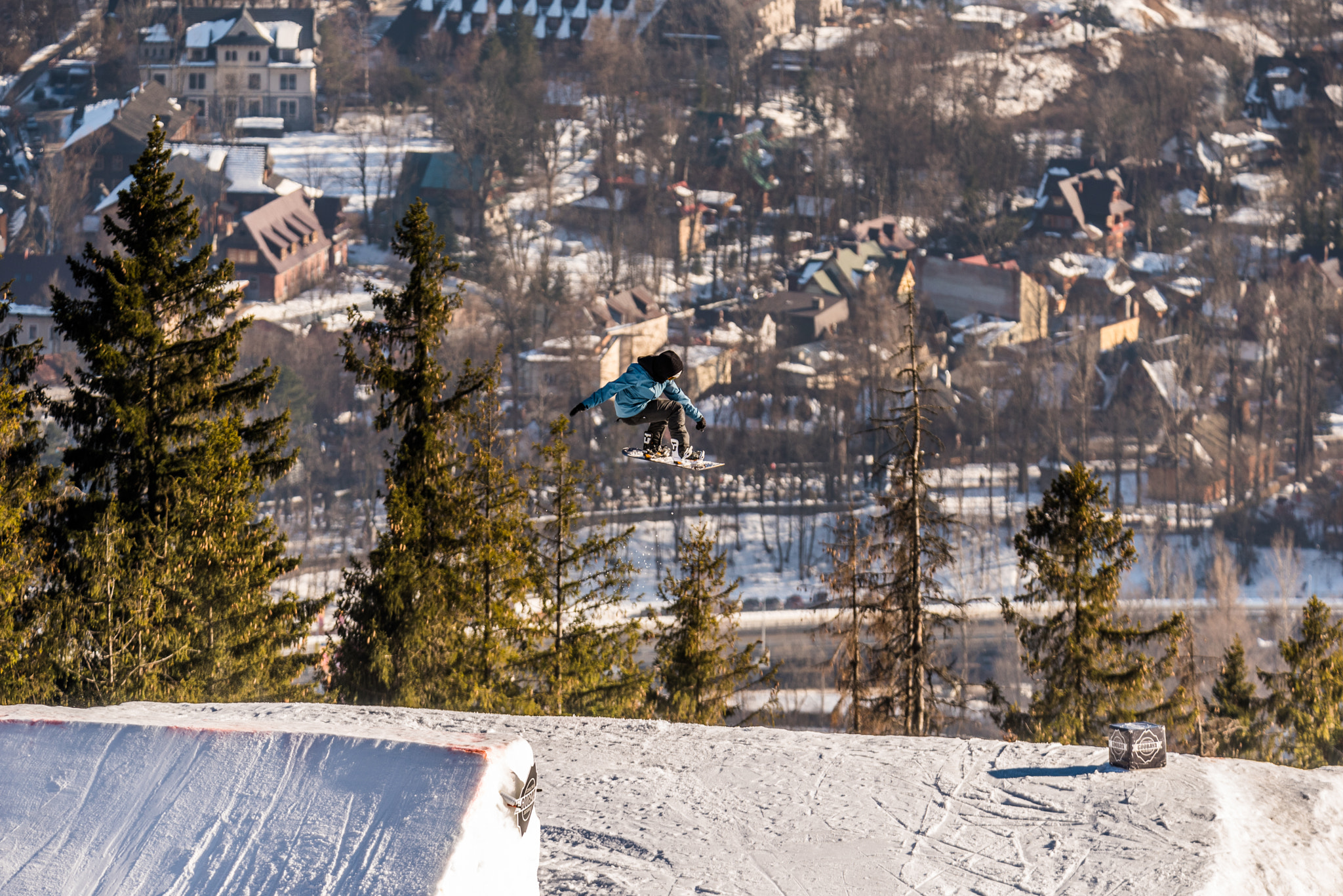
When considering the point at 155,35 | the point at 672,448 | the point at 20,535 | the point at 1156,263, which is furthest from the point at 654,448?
the point at 155,35

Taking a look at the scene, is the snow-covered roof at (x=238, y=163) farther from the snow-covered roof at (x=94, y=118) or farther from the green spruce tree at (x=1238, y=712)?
the green spruce tree at (x=1238, y=712)

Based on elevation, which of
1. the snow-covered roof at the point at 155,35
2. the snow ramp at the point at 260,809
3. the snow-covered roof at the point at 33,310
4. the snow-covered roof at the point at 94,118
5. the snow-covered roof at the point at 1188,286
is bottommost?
the snow ramp at the point at 260,809

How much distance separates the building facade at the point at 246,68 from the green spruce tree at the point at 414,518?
395 ft

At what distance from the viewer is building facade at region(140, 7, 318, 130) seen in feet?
449

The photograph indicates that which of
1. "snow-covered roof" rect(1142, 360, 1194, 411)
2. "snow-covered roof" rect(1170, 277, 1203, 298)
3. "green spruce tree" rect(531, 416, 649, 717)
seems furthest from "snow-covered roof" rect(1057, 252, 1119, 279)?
"green spruce tree" rect(531, 416, 649, 717)

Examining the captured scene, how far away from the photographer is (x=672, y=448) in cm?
1526

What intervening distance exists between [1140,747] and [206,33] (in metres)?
145

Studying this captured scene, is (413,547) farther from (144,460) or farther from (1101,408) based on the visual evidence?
(1101,408)

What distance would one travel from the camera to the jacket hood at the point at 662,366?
1361cm

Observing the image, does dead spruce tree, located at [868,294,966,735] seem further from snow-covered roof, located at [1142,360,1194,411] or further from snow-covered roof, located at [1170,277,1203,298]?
snow-covered roof, located at [1170,277,1203,298]

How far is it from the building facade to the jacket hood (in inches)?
5158

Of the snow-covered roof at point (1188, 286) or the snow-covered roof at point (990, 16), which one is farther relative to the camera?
the snow-covered roof at point (990, 16)

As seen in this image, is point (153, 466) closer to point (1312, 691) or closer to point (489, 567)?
point (489, 567)

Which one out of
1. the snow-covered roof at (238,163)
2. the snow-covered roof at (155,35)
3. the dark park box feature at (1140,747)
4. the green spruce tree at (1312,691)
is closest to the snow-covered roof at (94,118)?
the snow-covered roof at (238,163)
